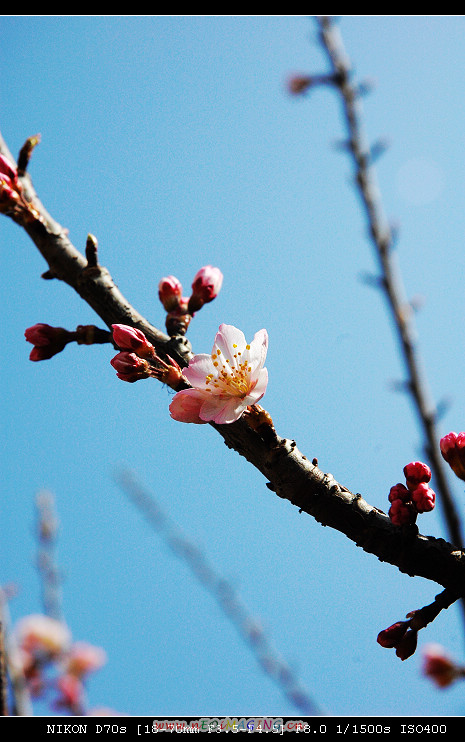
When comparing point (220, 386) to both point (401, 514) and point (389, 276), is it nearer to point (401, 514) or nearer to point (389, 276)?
point (401, 514)

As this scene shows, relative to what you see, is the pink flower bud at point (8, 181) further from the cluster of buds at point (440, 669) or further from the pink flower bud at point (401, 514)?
the cluster of buds at point (440, 669)

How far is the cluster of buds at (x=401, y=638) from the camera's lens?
1380mm

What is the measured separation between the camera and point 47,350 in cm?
179

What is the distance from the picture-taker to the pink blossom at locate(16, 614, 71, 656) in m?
4.10

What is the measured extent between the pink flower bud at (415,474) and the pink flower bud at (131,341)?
29.4 inches

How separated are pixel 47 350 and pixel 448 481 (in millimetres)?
1762

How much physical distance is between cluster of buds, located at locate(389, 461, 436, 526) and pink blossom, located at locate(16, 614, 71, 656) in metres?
3.16

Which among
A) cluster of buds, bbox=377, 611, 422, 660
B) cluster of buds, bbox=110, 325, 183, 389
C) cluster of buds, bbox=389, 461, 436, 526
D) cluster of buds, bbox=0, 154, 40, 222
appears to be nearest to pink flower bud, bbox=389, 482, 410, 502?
cluster of buds, bbox=389, 461, 436, 526

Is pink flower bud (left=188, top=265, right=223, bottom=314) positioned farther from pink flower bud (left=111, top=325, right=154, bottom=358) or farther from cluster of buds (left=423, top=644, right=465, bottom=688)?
cluster of buds (left=423, top=644, right=465, bottom=688)

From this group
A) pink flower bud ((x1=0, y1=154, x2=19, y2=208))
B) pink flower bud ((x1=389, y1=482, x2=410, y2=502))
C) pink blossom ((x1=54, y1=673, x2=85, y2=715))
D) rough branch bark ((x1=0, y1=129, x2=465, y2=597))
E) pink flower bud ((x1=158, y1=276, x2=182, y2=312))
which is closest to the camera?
rough branch bark ((x1=0, y1=129, x2=465, y2=597))

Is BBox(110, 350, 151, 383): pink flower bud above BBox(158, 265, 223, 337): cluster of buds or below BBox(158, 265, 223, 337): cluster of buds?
below

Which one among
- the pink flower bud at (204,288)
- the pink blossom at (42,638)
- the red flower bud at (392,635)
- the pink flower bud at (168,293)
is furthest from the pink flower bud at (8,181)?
the pink blossom at (42,638)

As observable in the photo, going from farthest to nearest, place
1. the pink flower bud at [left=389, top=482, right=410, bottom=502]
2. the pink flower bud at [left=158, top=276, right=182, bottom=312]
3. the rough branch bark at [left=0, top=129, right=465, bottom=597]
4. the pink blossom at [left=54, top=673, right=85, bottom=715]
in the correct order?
the pink blossom at [left=54, top=673, right=85, bottom=715], the pink flower bud at [left=158, top=276, right=182, bottom=312], the pink flower bud at [left=389, top=482, right=410, bottom=502], the rough branch bark at [left=0, top=129, right=465, bottom=597]
